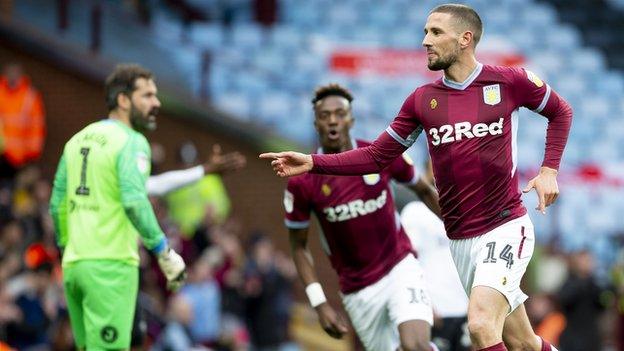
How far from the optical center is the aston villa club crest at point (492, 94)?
7.43 meters

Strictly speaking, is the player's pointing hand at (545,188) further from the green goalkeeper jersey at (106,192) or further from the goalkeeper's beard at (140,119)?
the goalkeeper's beard at (140,119)

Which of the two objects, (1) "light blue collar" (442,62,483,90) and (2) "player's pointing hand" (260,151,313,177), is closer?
(2) "player's pointing hand" (260,151,313,177)

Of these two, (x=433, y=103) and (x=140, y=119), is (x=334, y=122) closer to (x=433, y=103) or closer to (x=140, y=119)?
(x=140, y=119)

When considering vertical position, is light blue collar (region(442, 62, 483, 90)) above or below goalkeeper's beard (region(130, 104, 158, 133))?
above

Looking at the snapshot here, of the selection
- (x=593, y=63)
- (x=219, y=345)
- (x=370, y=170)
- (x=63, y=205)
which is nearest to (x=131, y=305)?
(x=63, y=205)

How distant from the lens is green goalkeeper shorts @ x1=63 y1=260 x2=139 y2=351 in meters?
8.47

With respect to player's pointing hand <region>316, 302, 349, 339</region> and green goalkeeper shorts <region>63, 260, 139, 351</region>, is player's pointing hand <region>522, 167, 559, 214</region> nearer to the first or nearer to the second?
player's pointing hand <region>316, 302, 349, 339</region>

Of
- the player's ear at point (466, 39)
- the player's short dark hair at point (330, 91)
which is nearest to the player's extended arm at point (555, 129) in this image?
the player's ear at point (466, 39)

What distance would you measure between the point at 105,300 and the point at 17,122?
8.35 meters

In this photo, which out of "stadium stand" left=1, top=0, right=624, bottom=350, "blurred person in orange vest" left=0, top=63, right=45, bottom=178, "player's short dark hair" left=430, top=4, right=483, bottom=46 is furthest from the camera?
"stadium stand" left=1, top=0, right=624, bottom=350

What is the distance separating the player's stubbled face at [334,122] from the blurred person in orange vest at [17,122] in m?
7.98

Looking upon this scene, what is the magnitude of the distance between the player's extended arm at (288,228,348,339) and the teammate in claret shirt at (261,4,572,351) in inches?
57.8

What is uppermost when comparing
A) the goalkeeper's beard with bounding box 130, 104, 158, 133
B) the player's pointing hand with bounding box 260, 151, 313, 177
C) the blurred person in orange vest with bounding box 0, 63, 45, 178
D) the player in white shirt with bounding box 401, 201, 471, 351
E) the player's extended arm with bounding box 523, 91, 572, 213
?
the player's extended arm with bounding box 523, 91, 572, 213

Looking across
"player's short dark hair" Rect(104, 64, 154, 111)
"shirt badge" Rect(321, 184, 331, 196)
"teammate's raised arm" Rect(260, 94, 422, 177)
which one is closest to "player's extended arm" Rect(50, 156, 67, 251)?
"player's short dark hair" Rect(104, 64, 154, 111)
